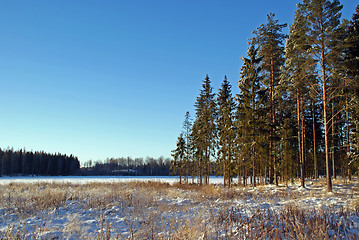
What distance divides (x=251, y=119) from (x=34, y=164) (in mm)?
107553

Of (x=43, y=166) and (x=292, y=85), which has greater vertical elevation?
(x=292, y=85)

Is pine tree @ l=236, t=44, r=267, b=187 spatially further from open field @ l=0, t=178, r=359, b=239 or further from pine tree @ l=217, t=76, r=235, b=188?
open field @ l=0, t=178, r=359, b=239

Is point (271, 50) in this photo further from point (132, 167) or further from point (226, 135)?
point (132, 167)

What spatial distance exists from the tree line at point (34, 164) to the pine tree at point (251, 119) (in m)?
103

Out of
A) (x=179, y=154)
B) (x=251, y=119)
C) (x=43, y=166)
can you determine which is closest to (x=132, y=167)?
(x=43, y=166)

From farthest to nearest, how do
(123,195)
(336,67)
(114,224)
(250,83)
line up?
(250,83) < (336,67) < (123,195) < (114,224)

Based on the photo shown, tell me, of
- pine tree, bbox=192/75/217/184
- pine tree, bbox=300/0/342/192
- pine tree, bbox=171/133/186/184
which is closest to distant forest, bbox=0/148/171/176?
pine tree, bbox=171/133/186/184

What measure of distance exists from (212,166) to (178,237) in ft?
99.3

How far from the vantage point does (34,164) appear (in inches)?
3890

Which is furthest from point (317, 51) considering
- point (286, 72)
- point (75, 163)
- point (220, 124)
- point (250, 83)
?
point (75, 163)

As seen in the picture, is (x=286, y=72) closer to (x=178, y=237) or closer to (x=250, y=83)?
(x=250, y=83)

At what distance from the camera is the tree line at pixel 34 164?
9241cm

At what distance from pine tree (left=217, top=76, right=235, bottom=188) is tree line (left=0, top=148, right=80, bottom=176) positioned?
96.8 m

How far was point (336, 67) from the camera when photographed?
15.9m
